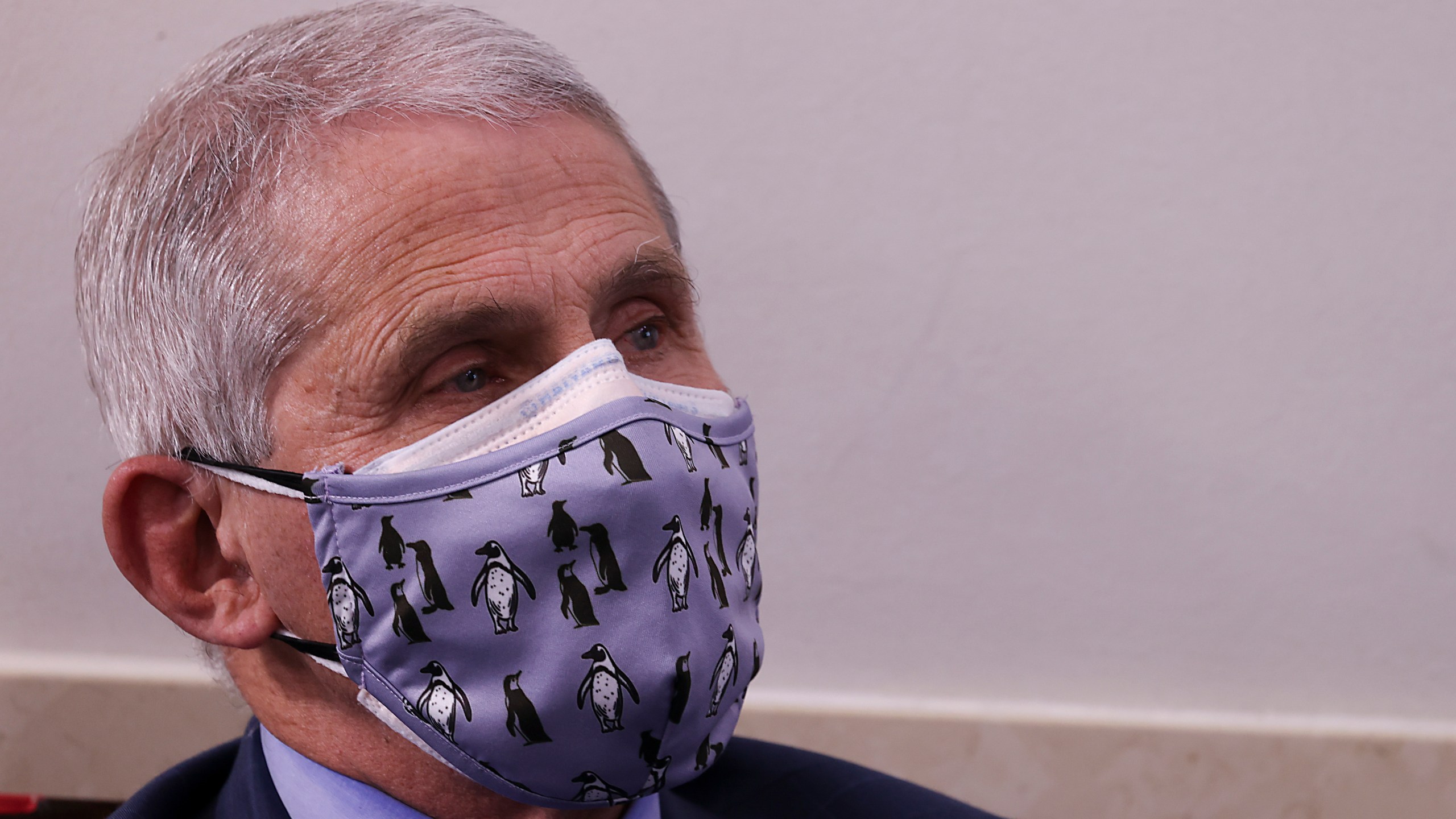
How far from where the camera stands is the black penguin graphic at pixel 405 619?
1.03 m

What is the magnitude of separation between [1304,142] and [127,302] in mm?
1759

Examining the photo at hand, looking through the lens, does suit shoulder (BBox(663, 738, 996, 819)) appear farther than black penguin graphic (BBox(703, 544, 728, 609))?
Yes

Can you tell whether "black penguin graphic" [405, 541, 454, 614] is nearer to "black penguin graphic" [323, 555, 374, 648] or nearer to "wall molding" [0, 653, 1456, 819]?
"black penguin graphic" [323, 555, 374, 648]

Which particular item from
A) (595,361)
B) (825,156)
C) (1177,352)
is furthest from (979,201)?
(595,361)

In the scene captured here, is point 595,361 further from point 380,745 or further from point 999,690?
point 999,690

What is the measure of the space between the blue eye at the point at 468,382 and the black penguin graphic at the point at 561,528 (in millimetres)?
179

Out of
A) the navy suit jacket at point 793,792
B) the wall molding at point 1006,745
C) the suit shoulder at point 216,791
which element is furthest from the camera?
the wall molding at point 1006,745

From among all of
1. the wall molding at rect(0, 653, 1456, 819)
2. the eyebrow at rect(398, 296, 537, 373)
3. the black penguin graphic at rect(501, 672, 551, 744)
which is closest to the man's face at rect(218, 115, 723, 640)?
the eyebrow at rect(398, 296, 537, 373)

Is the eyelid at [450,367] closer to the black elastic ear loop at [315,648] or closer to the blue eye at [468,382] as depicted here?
the blue eye at [468,382]

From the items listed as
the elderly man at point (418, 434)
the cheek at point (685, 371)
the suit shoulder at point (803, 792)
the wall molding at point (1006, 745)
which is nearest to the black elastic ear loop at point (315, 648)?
the elderly man at point (418, 434)

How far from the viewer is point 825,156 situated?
1842 mm

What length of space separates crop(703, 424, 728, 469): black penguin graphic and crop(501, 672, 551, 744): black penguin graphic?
0.31m

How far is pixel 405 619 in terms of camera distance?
1.03 metres

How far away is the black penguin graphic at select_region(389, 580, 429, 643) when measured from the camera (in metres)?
1.03
